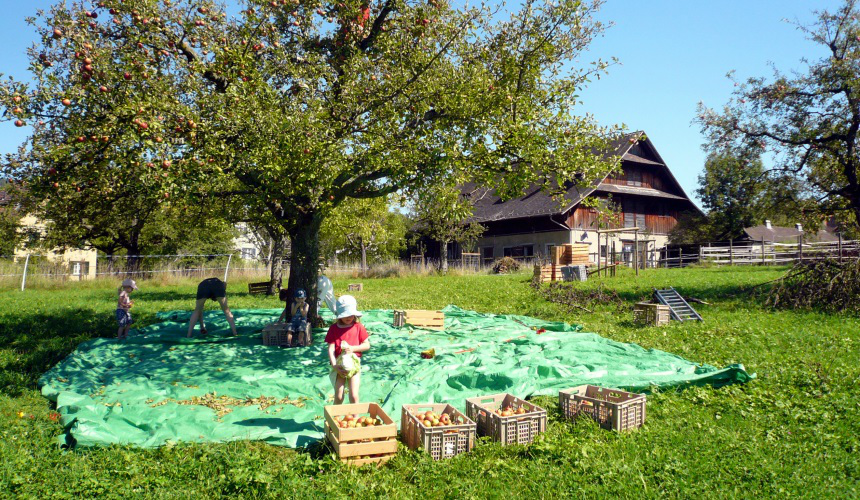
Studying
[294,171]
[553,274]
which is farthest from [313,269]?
[553,274]

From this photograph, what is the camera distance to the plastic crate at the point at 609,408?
6.15 m

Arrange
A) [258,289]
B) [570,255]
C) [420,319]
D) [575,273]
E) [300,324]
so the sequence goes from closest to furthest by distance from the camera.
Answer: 1. [300,324]
2. [420,319]
3. [258,289]
4. [575,273]
5. [570,255]

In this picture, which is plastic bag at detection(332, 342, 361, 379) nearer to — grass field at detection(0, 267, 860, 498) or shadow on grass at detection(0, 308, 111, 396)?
grass field at detection(0, 267, 860, 498)

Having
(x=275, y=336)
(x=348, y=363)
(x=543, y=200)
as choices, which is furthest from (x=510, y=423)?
(x=543, y=200)

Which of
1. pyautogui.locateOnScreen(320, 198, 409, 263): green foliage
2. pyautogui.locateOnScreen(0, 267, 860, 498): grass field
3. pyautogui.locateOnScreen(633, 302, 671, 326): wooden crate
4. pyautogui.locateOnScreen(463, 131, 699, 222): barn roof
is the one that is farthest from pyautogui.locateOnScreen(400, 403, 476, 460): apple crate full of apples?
pyautogui.locateOnScreen(463, 131, 699, 222): barn roof

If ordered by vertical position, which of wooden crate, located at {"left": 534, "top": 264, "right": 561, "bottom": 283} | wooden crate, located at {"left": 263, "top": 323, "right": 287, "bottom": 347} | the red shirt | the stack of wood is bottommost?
wooden crate, located at {"left": 263, "top": 323, "right": 287, "bottom": 347}

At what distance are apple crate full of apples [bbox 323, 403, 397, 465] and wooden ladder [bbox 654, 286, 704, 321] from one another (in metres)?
9.80

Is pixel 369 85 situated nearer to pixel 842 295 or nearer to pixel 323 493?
pixel 323 493

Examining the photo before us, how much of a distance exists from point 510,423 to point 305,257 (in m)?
7.34

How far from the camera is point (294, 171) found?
364 inches

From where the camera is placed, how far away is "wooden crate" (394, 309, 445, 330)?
13.5m

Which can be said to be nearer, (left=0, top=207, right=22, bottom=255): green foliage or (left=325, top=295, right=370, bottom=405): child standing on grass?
(left=325, top=295, right=370, bottom=405): child standing on grass

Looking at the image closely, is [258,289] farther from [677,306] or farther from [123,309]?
[677,306]

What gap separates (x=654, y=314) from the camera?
13117 millimetres
